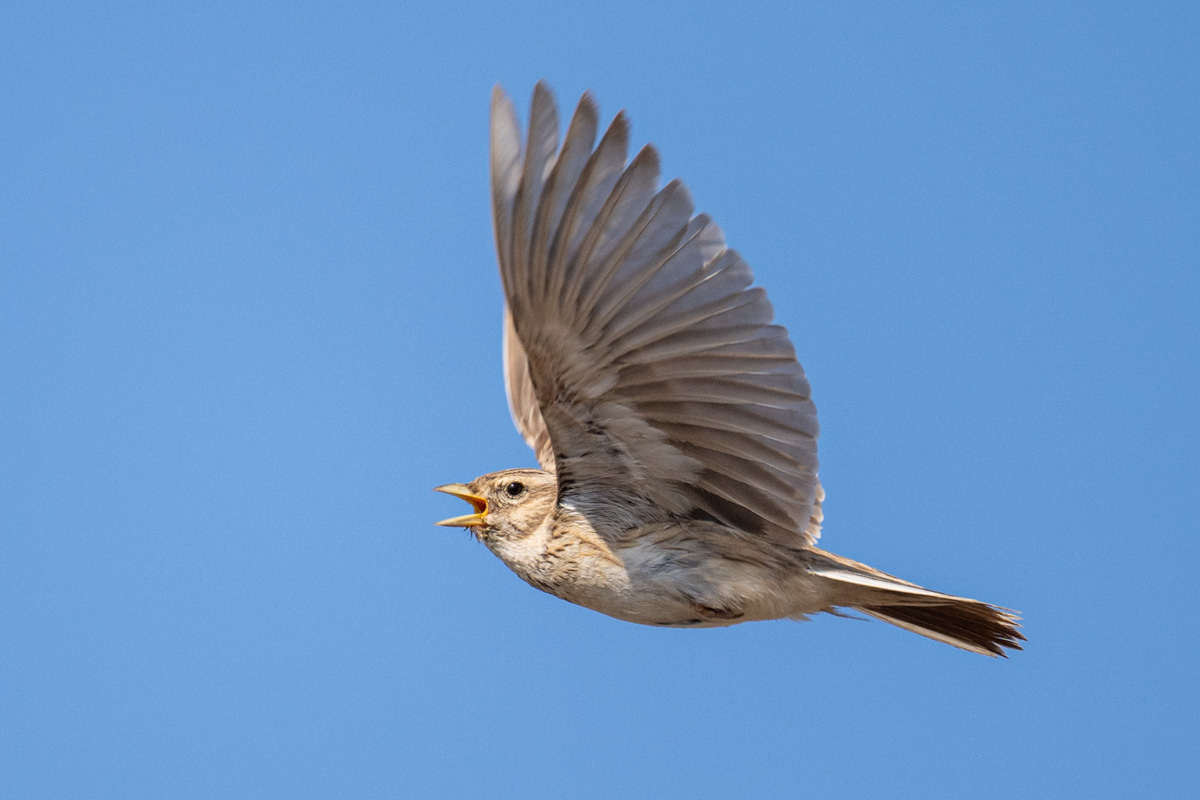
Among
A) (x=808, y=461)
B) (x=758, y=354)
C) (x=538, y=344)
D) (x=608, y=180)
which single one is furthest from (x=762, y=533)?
(x=608, y=180)

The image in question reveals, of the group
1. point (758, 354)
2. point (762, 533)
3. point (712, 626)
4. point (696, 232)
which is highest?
point (696, 232)

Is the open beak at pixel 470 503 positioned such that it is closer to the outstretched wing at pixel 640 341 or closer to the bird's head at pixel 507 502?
the bird's head at pixel 507 502

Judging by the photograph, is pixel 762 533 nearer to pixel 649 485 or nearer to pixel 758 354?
pixel 649 485

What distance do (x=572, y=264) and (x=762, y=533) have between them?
1.62 meters

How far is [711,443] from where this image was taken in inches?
206

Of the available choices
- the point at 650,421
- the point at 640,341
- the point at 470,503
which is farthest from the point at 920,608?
the point at 470,503

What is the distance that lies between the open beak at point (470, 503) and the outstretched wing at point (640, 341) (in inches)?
26.2

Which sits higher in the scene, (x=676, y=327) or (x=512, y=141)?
(x=512, y=141)

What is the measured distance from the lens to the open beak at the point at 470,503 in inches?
236

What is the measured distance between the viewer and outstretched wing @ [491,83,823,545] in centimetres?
442

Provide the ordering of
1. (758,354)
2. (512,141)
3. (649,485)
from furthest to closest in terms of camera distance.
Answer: (649,485), (758,354), (512,141)

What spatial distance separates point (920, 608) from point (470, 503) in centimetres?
224

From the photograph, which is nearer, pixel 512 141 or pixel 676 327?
pixel 512 141

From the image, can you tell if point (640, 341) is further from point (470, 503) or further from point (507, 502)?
point (470, 503)
